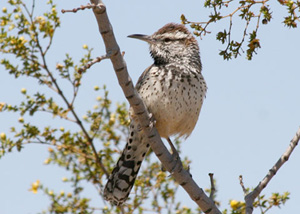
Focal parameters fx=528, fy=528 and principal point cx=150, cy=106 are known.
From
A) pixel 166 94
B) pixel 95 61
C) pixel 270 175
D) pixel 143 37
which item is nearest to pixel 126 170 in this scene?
pixel 166 94

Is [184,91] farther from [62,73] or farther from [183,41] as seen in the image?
[62,73]

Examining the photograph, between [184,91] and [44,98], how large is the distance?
1.48 metres

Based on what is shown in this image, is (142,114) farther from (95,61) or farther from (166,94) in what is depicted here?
(95,61)

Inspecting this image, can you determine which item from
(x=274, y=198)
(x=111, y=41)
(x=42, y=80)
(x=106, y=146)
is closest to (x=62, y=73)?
(x=42, y=80)

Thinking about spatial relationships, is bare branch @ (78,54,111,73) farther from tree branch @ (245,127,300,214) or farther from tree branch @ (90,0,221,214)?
tree branch @ (245,127,300,214)

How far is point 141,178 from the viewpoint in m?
5.46

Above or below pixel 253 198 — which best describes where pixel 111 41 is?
above

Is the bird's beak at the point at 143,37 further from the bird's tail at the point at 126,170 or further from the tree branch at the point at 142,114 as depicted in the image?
the tree branch at the point at 142,114

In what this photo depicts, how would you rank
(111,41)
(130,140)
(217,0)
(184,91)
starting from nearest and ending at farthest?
(111,41) → (217,0) → (184,91) → (130,140)

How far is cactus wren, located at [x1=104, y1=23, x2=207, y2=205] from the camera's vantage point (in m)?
4.63

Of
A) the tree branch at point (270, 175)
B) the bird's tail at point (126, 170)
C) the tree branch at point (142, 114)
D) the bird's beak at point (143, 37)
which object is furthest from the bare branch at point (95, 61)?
the bird's beak at point (143, 37)

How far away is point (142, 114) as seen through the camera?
153 inches

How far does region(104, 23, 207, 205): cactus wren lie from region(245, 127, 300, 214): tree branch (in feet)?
3.71

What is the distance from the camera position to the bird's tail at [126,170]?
5.04 metres
